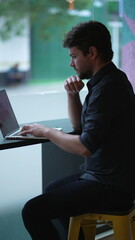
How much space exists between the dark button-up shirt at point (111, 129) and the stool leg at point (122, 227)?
12 cm

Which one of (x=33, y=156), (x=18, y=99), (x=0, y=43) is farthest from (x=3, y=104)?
(x=0, y=43)

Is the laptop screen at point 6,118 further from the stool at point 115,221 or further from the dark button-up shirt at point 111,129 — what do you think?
the stool at point 115,221

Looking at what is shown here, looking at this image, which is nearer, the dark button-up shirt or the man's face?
the dark button-up shirt

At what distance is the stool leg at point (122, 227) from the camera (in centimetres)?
165

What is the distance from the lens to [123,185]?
5.42 ft

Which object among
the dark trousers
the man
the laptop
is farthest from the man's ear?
the dark trousers

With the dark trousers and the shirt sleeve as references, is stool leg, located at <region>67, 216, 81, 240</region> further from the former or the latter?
the shirt sleeve

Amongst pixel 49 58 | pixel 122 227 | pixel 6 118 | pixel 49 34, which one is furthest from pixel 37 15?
pixel 122 227

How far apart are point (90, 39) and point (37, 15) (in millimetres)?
1348

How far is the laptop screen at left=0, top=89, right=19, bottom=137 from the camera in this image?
181 centimetres

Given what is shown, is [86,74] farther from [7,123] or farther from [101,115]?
[7,123]

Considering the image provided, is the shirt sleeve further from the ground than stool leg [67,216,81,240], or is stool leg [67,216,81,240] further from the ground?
Result: the shirt sleeve

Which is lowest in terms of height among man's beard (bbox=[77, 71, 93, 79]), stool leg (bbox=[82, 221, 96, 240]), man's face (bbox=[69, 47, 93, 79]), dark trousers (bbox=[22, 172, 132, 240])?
stool leg (bbox=[82, 221, 96, 240])

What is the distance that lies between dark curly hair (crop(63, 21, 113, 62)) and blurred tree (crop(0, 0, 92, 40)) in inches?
40.0
